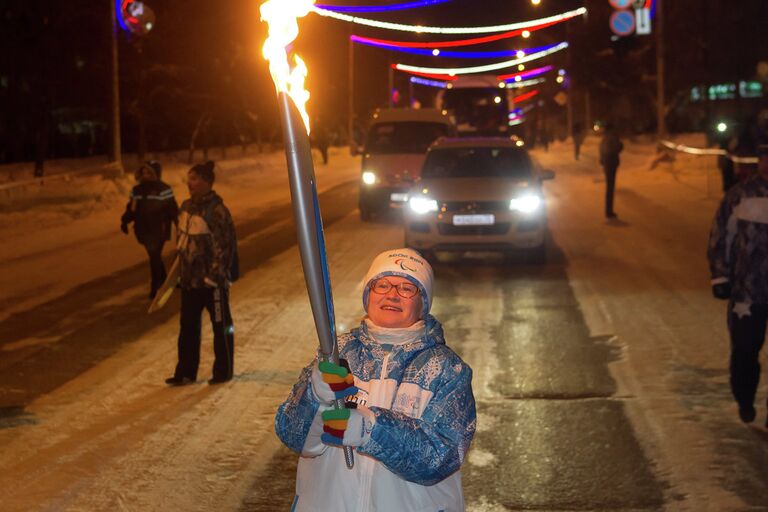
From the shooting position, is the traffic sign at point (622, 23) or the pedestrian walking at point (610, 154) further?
the traffic sign at point (622, 23)

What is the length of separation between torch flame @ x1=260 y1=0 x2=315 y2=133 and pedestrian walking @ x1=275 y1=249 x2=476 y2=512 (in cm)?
66

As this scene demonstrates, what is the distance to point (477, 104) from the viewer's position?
124 ft

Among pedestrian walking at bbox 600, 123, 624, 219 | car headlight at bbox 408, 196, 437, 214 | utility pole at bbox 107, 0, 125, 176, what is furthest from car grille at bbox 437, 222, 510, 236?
utility pole at bbox 107, 0, 125, 176

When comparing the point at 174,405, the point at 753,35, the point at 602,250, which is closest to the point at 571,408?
the point at 174,405

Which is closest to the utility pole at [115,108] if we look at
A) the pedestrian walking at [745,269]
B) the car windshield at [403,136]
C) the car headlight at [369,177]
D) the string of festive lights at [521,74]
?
the car windshield at [403,136]

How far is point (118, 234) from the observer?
20.5 metres

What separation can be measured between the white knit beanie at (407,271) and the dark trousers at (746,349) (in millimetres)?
4380

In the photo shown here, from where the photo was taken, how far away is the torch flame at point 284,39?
105 inches

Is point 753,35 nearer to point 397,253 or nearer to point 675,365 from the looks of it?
point 675,365

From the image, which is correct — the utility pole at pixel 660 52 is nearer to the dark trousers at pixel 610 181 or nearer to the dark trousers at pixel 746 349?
the dark trousers at pixel 610 181

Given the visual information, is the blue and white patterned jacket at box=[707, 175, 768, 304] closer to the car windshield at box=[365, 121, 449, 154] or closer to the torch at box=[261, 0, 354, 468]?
the torch at box=[261, 0, 354, 468]

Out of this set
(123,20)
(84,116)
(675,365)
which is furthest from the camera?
(84,116)

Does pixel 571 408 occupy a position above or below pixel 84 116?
below

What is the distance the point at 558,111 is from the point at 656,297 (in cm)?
7086
